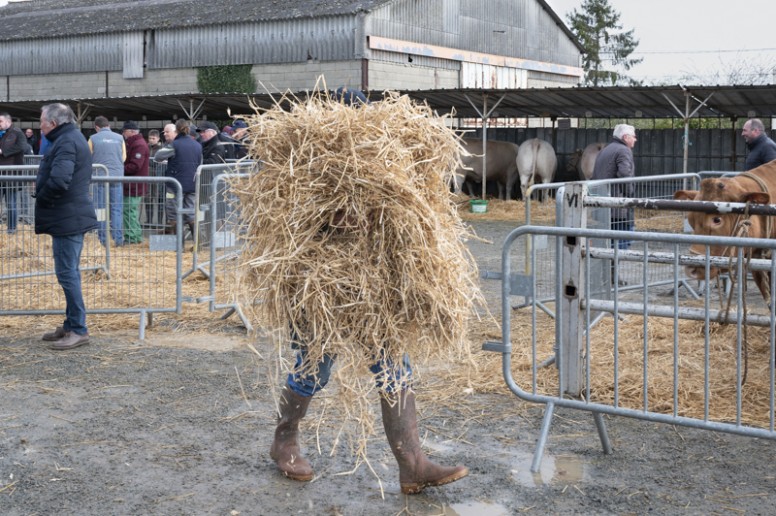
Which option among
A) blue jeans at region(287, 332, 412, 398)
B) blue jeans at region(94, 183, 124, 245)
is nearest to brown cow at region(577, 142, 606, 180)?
blue jeans at region(94, 183, 124, 245)

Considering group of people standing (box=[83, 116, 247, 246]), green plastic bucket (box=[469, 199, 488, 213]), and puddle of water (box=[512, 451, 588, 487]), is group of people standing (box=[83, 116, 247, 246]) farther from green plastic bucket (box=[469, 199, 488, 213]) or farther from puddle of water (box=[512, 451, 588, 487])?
green plastic bucket (box=[469, 199, 488, 213])

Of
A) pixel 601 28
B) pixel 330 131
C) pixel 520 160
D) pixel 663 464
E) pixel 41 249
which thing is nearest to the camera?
pixel 330 131

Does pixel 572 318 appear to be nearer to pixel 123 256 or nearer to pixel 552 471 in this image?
pixel 552 471

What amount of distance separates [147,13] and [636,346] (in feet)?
133

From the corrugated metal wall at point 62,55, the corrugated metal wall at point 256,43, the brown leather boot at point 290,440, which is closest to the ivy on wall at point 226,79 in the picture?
the corrugated metal wall at point 256,43

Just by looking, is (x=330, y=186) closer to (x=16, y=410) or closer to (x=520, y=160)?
(x=16, y=410)

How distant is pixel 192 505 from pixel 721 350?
175 inches

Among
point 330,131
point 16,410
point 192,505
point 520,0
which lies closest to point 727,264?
point 330,131

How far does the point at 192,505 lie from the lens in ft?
14.8

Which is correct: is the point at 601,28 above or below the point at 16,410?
above

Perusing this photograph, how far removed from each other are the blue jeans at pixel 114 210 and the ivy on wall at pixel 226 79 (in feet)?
95.8

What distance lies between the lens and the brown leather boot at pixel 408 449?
454 centimetres

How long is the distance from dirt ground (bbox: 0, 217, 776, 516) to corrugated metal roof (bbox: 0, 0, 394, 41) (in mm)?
31273

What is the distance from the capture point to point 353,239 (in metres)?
4.29
